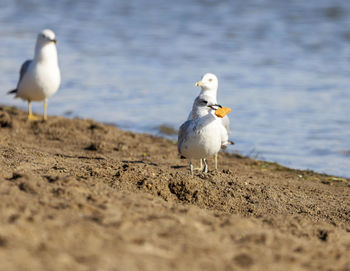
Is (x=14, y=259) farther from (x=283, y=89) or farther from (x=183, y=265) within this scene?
(x=283, y=89)

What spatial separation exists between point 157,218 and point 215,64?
403 inches

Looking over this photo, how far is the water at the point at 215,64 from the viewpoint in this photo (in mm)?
9330

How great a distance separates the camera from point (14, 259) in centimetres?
268

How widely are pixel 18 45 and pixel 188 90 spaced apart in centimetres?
653

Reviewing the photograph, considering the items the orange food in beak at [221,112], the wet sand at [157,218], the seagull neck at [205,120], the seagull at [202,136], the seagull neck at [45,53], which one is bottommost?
the wet sand at [157,218]

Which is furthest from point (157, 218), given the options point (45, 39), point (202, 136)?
point (45, 39)

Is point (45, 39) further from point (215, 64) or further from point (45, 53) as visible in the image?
point (215, 64)

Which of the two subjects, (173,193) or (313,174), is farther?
(313,174)

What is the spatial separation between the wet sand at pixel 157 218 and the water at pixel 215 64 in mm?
2479

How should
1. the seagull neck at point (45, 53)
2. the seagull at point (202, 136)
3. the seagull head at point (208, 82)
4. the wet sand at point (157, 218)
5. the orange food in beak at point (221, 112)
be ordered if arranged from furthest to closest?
the seagull neck at point (45, 53)
the seagull head at point (208, 82)
the seagull at point (202, 136)
the orange food in beak at point (221, 112)
the wet sand at point (157, 218)

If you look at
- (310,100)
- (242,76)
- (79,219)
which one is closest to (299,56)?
(242,76)

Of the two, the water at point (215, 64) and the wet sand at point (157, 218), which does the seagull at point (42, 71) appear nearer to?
the water at point (215, 64)

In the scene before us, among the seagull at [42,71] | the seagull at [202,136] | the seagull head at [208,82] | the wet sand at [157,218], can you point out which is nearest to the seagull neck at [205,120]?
the seagull at [202,136]

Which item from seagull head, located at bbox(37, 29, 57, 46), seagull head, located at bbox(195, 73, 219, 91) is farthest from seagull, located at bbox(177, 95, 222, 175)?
seagull head, located at bbox(37, 29, 57, 46)
